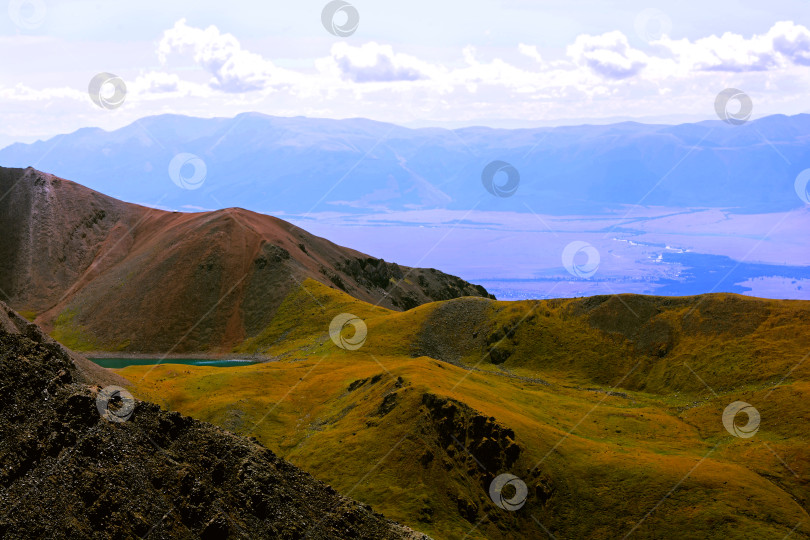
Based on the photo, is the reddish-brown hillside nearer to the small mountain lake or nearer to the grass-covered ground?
the small mountain lake

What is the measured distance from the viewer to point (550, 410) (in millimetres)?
97188

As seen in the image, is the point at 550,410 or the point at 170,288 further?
the point at 170,288

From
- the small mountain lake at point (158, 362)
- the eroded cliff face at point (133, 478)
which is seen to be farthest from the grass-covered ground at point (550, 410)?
the eroded cliff face at point (133, 478)

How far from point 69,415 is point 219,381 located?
58743 millimetres

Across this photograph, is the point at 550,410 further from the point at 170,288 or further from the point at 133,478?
the point at 170,288

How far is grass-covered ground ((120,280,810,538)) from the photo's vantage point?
6894 centimetres

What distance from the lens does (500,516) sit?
69.1m

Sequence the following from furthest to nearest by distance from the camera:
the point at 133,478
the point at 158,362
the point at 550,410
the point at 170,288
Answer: the point at 170,288, the point at 158,362, the point at 550,410, the point at 133,478

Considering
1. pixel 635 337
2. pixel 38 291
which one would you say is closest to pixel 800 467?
pixel 635 337

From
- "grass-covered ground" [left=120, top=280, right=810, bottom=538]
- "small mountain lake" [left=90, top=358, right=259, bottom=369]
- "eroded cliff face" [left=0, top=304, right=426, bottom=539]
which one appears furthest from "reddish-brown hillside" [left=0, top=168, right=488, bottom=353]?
"eroded cliff face" [left=0, top=304, right=426, bottom=539]

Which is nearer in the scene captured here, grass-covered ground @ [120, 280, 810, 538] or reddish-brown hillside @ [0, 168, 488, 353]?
grass-covered ground @ [120, 280, 810, 538]

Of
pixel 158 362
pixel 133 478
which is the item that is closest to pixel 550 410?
pixel 133 478

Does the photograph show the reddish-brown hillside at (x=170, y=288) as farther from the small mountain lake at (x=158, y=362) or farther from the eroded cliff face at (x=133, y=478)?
the eroded cliff face at (x=133, y=478)

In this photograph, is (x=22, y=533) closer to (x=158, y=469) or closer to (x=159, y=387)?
(x=158, y=469)
